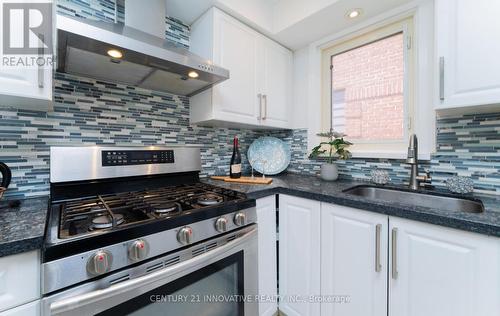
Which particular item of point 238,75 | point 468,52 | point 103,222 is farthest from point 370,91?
point 103,222

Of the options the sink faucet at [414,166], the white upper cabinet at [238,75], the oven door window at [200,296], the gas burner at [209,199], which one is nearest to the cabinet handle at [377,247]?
the sink faucet at [414,166]

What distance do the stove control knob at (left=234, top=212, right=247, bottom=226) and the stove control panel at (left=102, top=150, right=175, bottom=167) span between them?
0.63 metres

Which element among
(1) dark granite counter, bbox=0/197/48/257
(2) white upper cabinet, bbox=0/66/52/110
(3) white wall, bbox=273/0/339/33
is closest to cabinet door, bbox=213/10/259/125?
(3) white wall, bbox=273/0/339/33

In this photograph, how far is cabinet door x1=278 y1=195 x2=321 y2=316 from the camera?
47.3 inches

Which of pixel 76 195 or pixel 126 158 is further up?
pixel 126 158

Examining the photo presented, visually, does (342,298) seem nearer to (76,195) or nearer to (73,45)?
(76,195)

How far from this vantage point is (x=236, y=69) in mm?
1491

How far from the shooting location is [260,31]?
1654 mm

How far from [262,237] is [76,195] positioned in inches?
39.7

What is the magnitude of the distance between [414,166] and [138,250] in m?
1.49

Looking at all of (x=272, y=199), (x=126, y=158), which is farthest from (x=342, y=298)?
(x=126, y=158)

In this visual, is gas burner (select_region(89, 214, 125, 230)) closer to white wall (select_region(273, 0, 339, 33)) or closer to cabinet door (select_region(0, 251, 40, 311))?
cabinet door (select_region(0, 251, 40, 311))

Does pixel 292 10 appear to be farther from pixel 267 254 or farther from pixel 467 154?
pixel 267 254

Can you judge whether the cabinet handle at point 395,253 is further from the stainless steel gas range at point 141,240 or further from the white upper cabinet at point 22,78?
the white upper cabinet at point 22,78
